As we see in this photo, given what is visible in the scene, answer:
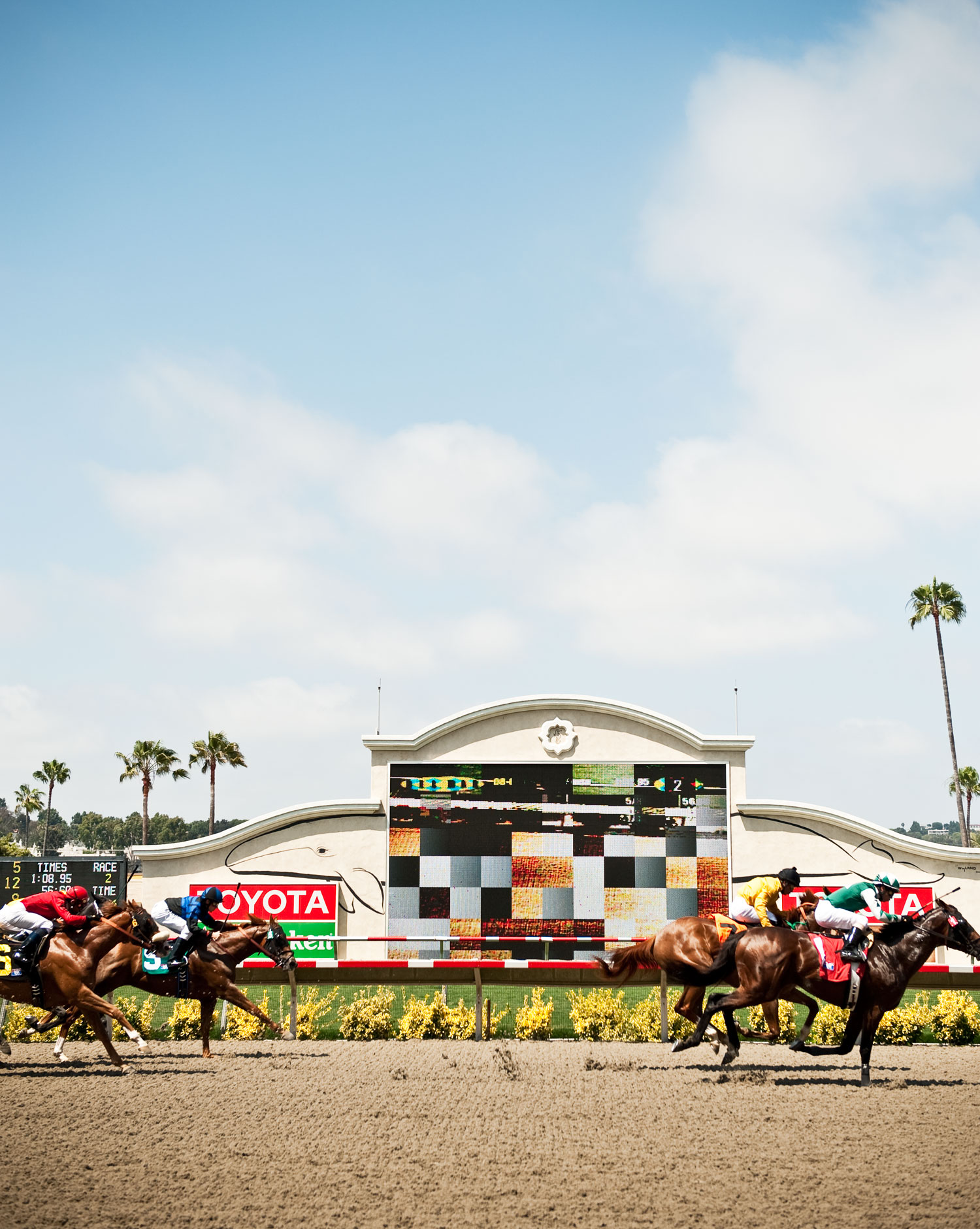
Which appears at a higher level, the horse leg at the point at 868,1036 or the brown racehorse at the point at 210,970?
the brown racehorse at the point at 210,970

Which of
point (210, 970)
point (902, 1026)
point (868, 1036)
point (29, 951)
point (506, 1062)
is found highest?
point (29, 951)

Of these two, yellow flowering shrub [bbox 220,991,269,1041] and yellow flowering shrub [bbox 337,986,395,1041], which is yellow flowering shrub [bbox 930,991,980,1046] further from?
yellow flowering shrub [bbox 220,991,269,1041]

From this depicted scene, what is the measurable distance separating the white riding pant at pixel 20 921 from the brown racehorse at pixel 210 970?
759 millimetres

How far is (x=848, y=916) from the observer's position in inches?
419

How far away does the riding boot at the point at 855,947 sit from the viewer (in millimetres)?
10328

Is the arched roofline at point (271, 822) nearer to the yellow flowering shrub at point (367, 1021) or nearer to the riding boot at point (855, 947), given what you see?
the yellow flowering shrub at point (367, 1021)

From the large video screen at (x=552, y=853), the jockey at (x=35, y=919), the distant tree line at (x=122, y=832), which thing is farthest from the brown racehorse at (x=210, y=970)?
the distant tree line at (x=122, y=832)

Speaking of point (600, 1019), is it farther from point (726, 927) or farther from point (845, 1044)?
point (845, 1044)

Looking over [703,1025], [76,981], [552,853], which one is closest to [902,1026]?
[703,1025]

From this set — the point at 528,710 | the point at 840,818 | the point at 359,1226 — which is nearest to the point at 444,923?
the point at 528,710

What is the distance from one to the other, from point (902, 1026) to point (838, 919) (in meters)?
4.32

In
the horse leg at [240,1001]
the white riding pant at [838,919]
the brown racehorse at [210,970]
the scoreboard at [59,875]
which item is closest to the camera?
the white riding pant at [838,919]

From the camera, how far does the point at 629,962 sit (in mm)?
12203

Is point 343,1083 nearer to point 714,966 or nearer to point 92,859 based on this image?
point 714,966
